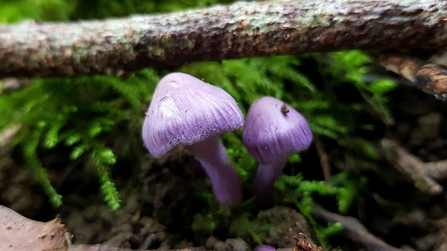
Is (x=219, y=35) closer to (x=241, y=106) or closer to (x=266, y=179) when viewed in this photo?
(x=241, y=106)

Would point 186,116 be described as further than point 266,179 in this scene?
No

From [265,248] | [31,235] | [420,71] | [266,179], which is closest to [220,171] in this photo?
[266,179]

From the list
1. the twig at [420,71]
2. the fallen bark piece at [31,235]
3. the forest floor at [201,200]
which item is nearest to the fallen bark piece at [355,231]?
the forest floor at [201,200]

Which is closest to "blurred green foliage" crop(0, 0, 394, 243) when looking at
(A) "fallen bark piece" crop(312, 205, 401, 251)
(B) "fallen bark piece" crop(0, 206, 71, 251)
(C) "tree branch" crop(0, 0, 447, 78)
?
(A) "fallen bark piece" crop(312, 205, 401, 251)

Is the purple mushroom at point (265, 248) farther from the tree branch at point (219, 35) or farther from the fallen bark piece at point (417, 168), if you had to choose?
the tree branch at point (219, 35)

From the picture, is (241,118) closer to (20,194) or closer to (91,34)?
(91,34)
